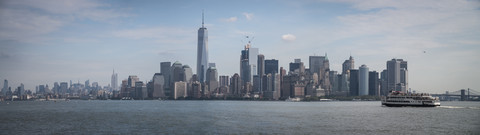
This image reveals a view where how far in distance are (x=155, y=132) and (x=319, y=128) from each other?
30116mm

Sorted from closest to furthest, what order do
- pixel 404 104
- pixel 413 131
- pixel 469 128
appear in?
pixel 413 131, pixel 469 128, pixel 404 104

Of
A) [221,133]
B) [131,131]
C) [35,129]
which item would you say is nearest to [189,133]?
[221,133]

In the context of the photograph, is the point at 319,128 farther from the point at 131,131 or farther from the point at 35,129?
the point at 35,129

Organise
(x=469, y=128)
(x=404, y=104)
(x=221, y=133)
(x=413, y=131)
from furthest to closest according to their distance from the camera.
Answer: (x=404, y=104)
(x=469, y=128)
(x=413, y=131)
(x=221, y=133)

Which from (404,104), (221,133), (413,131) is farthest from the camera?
(404,104)

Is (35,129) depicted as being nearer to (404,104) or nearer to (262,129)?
(262,129)

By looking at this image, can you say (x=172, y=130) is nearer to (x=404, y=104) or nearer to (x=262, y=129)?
(x=262, y=129)

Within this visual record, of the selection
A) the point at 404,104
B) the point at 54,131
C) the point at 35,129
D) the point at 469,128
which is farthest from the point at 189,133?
the point at 404,104

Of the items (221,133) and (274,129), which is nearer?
(221,133)

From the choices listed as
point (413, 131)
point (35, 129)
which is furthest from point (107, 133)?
point (413, 131)

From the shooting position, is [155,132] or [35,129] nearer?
[155,132]

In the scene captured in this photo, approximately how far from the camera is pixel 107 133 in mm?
80250

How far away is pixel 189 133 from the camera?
3145 inches

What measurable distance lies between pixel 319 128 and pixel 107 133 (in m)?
38.0
